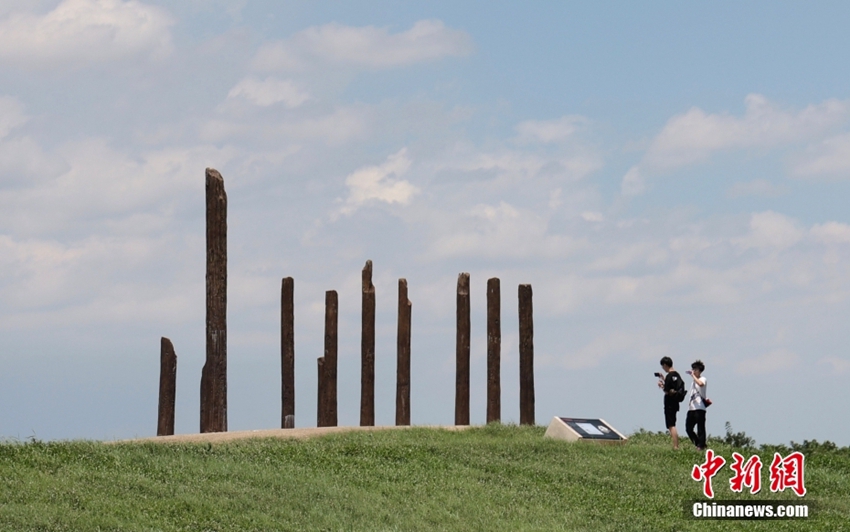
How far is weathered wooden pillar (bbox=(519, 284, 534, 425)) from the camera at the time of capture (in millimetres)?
25953

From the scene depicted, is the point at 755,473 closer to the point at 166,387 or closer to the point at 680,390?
the point at 680,390

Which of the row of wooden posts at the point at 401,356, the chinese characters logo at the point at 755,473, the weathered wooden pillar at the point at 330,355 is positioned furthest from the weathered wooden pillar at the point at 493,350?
the chinese characters logo at the point at 755,473

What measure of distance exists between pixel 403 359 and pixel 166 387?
18.8 ft

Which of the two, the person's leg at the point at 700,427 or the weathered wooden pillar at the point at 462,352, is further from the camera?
the weathered wooden pillar at the point at 462,352

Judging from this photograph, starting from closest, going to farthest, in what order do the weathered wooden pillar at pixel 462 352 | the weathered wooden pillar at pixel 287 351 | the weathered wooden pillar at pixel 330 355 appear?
the weathered wooden pillar at pixel 287 351 < the weathered wooden pillar at pixel 330 355 < the weathered wooden pillar at pixel 462 352

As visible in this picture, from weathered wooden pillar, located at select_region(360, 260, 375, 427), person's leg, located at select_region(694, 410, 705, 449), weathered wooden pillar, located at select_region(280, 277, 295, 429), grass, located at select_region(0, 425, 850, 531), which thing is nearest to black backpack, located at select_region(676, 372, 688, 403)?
person's leg, located at select_region(694, 410, 705, 449)

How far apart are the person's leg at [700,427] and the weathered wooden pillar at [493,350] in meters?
5.63

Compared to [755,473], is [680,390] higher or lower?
higher

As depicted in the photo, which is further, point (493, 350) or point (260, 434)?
point (493, 350)

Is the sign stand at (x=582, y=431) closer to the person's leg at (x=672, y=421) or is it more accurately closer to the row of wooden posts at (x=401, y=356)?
the person's leg at (x=672, y=421)

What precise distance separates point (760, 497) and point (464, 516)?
5.98 meters

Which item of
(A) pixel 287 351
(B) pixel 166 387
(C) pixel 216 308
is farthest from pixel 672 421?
(B) pixel 166 387

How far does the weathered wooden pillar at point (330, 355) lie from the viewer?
2534cm

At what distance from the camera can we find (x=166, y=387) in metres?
23.1
